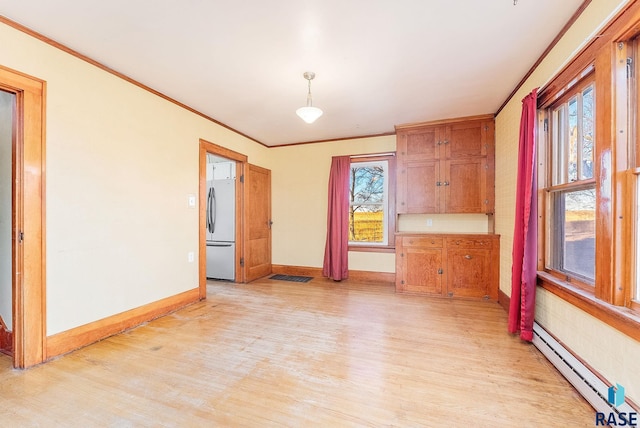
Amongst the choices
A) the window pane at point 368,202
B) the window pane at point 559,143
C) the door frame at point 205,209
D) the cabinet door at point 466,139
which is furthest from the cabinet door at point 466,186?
the door frame at point 205,209

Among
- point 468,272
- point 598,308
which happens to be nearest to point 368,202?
point 468,272

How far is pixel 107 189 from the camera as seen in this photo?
2.51 m

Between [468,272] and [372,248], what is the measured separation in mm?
1497

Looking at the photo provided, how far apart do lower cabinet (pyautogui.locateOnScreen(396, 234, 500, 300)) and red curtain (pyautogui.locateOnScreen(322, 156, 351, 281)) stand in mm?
1002

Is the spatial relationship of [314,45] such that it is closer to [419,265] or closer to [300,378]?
[300,378]

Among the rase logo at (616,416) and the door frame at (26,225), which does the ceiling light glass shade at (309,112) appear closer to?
the door frame at (26,225)

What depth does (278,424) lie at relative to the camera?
147 centimetres

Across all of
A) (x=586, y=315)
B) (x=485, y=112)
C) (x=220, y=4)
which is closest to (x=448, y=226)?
(x=485, y=112)

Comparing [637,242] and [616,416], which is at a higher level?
[637,242]

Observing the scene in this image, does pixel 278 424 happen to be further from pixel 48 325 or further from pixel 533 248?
pixel 533 248

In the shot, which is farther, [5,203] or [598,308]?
[5,203]

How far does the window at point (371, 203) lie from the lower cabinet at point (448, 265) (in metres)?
0.66

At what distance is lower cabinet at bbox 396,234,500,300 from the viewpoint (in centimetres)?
360

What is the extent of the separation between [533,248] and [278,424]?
8.02ft
